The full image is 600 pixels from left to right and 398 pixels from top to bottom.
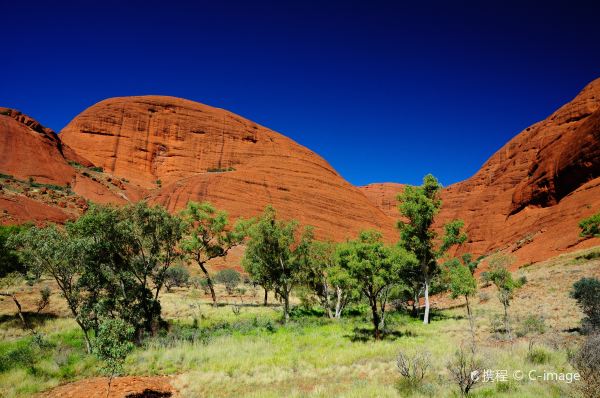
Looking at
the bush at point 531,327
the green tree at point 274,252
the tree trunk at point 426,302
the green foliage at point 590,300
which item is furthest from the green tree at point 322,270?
the green foliage at point 590,300

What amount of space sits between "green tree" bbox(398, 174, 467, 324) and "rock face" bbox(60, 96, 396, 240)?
54.4m

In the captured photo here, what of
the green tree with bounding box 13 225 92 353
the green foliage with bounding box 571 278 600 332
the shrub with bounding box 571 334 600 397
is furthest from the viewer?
the green tree with bounding box 13 225 92 353

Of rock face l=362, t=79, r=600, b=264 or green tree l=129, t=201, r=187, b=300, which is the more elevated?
rock face l=362, t=79, r=600, b=264

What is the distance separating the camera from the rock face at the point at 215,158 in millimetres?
83500

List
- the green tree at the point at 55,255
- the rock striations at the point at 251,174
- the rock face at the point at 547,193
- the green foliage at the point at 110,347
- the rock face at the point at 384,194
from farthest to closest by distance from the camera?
the rock face at the point at 384,194 → the rock striations at the point at 251,174 → the rock face at the point at 547,193 → the green tree at the point at 55,255 → the green foliage at the point at 110,347

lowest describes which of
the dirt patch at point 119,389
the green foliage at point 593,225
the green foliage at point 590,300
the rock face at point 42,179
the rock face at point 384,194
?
the dirt patch at point 119,389

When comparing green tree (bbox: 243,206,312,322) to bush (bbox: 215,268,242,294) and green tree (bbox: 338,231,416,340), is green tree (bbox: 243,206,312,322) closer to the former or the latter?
green tree (bbox: 338,231,416,340)

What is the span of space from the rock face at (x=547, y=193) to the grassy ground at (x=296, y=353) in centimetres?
2739

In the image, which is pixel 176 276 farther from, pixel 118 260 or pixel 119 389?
pixel 119 389

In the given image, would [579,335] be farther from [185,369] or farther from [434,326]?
[185,369]

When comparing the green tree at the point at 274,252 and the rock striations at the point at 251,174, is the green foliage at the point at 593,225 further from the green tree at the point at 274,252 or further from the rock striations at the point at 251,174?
the rock striations at the point at 251,174

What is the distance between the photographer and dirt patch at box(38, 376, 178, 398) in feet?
33.8

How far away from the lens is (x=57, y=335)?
17.8m

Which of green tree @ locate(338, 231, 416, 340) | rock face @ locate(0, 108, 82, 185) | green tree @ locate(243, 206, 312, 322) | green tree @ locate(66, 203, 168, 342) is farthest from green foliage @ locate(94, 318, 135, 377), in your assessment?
rock face @ locate(0, 108, 82, 185)
